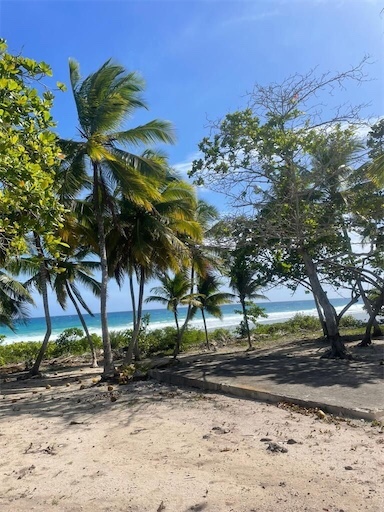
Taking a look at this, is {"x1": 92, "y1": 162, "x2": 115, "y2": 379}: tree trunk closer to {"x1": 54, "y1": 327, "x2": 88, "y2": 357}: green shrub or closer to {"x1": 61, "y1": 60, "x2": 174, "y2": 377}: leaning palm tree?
{"x1": 61, "y1": 60, "x2": 174, "y2": 377}: leaning palm tree

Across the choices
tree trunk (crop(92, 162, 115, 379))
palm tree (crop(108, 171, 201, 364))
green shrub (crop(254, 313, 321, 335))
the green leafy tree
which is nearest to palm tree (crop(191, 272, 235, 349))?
green shrub (crop(254, 313, 321, 335))

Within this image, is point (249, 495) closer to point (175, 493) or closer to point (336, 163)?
point (175, 493)

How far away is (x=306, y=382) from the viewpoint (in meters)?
8.45

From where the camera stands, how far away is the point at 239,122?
37.5 ft

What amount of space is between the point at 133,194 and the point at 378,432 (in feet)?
27.5

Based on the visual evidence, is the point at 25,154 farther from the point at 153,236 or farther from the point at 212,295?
the point at 212,295

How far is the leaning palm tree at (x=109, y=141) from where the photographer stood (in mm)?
11570

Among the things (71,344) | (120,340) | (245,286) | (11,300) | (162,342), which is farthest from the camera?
(120,340)

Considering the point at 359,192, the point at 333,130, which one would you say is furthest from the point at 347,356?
the point at 333,130

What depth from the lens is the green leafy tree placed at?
373 cm

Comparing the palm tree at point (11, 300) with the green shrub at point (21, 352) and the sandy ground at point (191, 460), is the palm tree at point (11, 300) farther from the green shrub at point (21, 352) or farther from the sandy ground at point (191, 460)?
the sandy ground at point (191, 460)

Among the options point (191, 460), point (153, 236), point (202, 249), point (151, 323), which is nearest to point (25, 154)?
point (191, 460)

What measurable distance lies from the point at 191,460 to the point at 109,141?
9.68 meters

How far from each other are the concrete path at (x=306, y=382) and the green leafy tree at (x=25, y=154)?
4.68 meters
